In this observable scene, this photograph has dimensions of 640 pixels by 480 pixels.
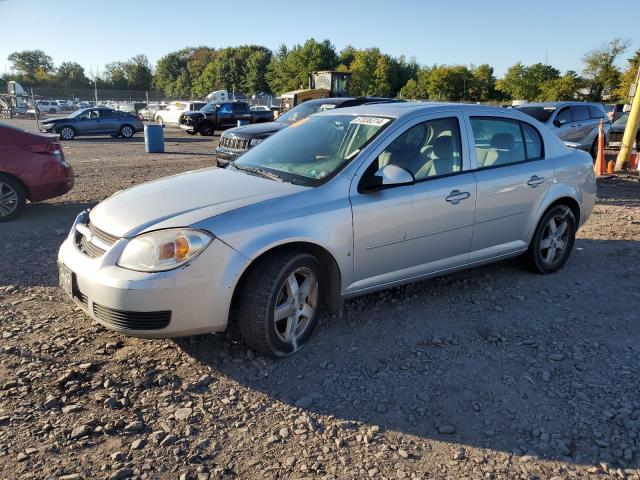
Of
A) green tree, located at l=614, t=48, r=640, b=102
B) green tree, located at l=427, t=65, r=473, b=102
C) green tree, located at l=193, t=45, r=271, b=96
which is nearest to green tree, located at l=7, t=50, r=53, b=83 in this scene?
green tree, located at l=193, t=45, r=271, b=96

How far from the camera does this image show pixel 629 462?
2576mm

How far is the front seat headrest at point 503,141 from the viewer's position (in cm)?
465

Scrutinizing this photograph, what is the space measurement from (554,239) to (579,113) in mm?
9644

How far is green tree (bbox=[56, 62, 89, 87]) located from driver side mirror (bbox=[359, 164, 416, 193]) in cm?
11064

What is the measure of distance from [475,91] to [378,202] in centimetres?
7816

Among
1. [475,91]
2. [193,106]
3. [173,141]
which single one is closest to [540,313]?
[173,141]

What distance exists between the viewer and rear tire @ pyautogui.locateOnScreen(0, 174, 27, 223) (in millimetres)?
7090

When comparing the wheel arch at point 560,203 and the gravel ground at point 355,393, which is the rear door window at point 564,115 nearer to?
the wheel arch at point 560,203

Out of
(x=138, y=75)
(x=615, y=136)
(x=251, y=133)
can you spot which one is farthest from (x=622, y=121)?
(x=138, y=75)

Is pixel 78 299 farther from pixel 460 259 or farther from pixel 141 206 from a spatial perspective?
pixel 460 259

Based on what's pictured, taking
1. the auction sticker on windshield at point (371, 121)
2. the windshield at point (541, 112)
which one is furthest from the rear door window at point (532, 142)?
the windshield at point (541, 112)

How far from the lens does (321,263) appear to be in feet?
12.0

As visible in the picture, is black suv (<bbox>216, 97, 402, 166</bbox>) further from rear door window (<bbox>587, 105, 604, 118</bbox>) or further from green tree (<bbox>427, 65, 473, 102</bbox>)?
green tree (<bbox>427, 65, 473, 102</bbox>)

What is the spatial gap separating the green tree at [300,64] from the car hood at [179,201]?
251ft
